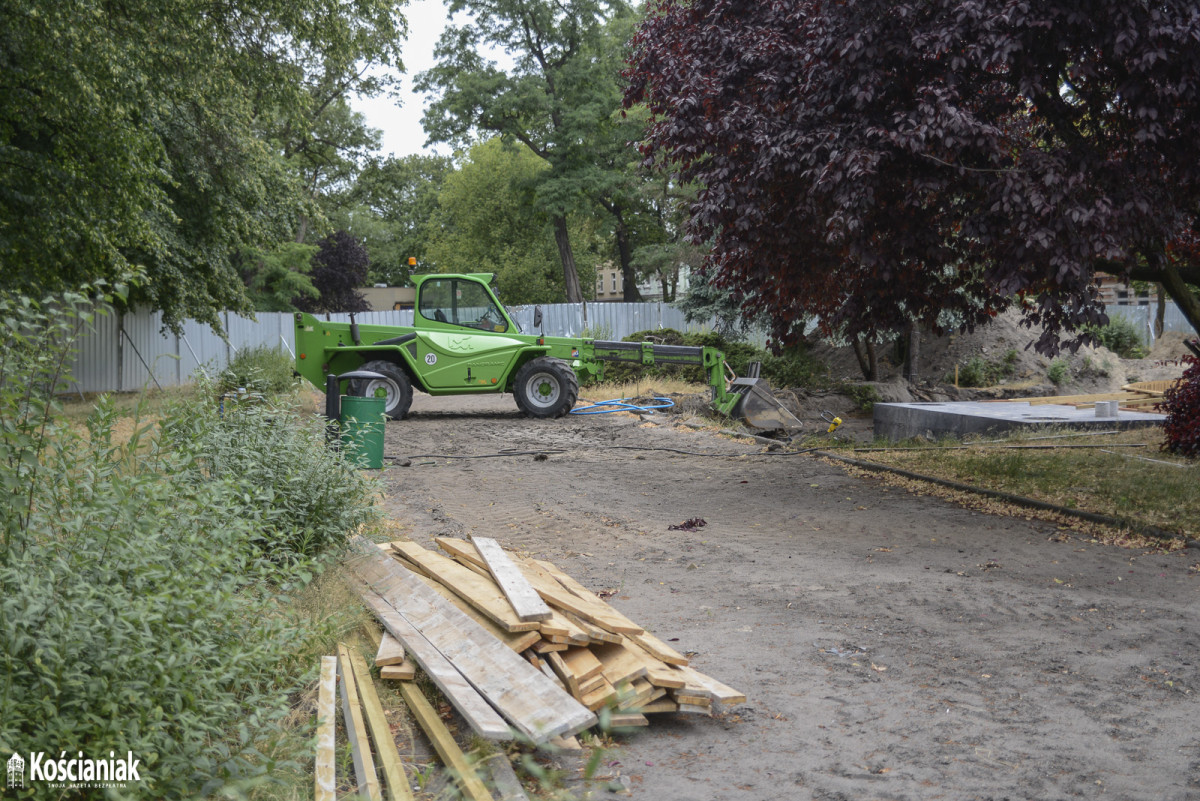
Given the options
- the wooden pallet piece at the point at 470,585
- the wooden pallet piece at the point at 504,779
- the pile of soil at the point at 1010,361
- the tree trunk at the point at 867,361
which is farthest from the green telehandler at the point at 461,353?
the wooden pallet piece at the point at 504,779

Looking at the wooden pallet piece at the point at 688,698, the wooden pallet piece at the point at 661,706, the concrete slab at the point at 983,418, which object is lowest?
the wooden pallet piece at the point at 661,706

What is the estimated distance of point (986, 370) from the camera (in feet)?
74.2

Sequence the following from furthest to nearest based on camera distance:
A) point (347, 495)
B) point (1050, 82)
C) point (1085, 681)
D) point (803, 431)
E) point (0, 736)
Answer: point (803, 431) → point (1050, 82) → point (347, 495) → point (1085, 681) → point (0, 736)

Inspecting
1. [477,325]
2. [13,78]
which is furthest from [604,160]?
[13,78]

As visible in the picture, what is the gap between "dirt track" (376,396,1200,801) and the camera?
388cm

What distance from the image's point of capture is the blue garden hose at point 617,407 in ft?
56.3

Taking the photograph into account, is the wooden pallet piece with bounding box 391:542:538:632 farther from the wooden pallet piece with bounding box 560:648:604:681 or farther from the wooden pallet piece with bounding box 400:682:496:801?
the wooden pallet piece with bounding box 400:682:496:801

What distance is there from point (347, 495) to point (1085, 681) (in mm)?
4946

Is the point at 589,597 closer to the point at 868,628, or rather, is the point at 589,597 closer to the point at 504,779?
the point at 868,628

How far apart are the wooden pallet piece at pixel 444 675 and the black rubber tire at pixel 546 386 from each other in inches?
433

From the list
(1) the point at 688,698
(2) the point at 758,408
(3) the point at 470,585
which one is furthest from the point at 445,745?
(2) the point at 758,408

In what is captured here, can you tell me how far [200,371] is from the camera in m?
7.19

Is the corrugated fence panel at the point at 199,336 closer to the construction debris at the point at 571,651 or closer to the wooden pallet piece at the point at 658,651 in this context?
the construction debris at the point at 571,651

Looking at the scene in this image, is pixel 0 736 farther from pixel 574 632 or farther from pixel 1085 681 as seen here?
pixel 1085 681
